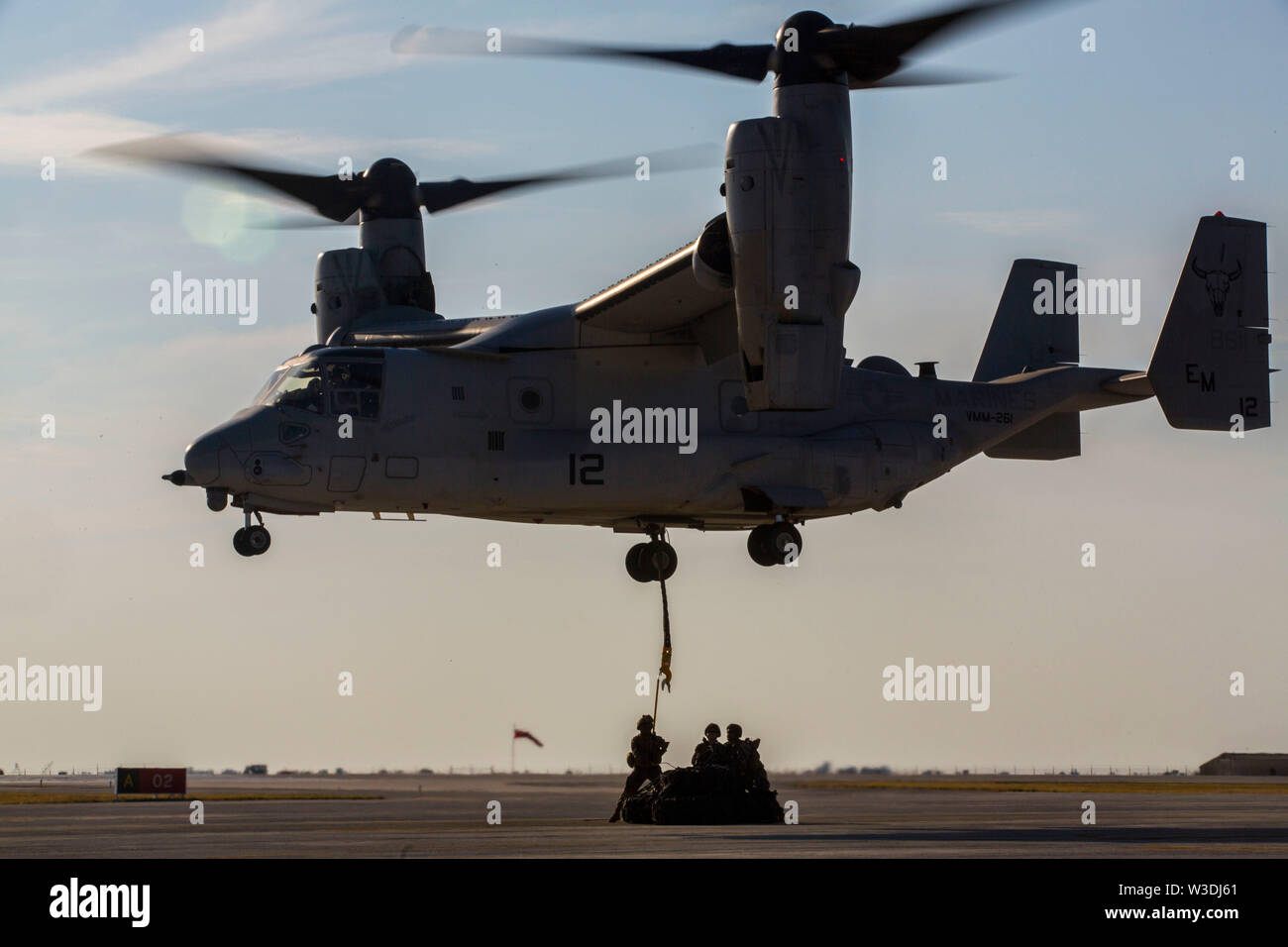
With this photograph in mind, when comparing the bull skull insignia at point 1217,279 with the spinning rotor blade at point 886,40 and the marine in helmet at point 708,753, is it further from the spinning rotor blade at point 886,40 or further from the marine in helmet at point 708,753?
the marine in helmet at point 708,753

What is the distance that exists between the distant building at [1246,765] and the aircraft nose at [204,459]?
1238 inches

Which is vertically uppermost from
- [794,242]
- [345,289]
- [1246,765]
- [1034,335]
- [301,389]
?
[345,289]

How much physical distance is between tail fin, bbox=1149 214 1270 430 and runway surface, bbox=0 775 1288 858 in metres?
6.55

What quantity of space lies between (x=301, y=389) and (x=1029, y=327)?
14.7 m

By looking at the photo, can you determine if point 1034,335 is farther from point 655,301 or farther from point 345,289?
point 345,289

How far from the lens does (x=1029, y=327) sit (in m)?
32.5

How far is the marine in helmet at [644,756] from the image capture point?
2118 cm

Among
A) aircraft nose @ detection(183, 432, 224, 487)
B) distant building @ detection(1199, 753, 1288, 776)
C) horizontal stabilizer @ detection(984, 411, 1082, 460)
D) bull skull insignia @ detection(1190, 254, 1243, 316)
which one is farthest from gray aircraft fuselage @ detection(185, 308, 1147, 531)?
distant building @ detection(1199, 753, 1288, 776)

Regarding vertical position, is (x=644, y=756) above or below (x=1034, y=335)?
below

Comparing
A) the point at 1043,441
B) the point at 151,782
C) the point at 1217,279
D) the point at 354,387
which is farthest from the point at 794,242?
the point at 151,782

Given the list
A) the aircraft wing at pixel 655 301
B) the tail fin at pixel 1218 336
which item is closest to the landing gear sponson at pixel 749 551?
the aircraft wing at pixel 655 301
